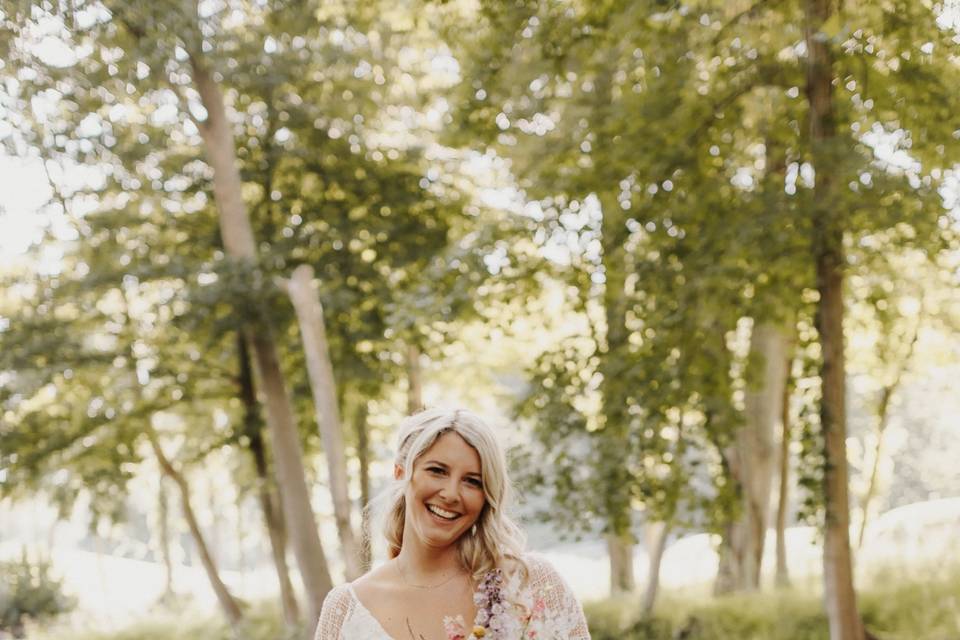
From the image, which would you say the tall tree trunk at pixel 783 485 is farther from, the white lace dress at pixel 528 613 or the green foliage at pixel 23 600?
the green foliage at pixel 23 600

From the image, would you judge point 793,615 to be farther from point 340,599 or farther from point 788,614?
point 340,599

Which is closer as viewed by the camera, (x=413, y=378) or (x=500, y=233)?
(x=500, y=233)

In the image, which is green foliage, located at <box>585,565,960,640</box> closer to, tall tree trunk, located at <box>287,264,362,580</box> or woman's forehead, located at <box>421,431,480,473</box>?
tall tree trunk, located at <box>287,264,362,580</box>

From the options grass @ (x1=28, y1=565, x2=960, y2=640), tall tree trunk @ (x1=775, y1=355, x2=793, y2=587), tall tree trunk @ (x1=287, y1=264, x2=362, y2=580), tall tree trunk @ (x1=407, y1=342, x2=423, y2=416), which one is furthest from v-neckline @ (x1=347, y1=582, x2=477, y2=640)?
tall tree trunk @ (x1=407, y1=342, x2=423, y2=416)

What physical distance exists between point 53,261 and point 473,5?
6.66m

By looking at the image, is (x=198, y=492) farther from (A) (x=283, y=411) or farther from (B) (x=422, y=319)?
(B) (x=422, y=319)

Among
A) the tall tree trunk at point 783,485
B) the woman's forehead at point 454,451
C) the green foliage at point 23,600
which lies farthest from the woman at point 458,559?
the green foliage at point 23,600

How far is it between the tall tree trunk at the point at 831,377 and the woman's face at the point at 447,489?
20.5ft

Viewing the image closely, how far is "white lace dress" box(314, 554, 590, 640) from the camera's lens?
126 inches

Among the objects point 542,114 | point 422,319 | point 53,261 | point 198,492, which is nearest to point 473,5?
point 542,114

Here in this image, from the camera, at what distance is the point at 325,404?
10695 millimetres

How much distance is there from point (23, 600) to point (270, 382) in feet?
45.0

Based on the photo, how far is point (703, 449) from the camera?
11.0 meters

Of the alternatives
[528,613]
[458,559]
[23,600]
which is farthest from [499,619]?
[23,600]
